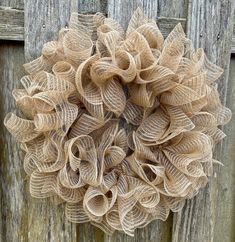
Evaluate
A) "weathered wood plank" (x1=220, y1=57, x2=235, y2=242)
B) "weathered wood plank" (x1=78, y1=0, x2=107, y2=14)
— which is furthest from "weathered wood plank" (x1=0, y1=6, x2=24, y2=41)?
"weathered wood plank" (x1=220, y1=57, x2=235, y2=242)

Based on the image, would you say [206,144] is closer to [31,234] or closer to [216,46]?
[216,46]

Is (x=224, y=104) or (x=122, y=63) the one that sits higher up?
(x=122, y=63)

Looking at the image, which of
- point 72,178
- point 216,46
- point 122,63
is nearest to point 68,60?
point 122,63

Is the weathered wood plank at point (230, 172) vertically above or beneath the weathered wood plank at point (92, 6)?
beneath

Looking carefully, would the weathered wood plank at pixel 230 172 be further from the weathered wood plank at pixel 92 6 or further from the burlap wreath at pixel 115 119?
the weathered wood plank at pixel 92 6

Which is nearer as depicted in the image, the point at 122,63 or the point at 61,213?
the point at 122,63

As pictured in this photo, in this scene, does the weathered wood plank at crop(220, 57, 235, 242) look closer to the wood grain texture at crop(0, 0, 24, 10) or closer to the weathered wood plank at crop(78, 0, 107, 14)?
the weathered wood plank at crop(78, 0, 107, 14)

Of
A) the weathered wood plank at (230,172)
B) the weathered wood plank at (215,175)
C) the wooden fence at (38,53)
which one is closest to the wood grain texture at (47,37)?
the wooden fence at (38,53)
